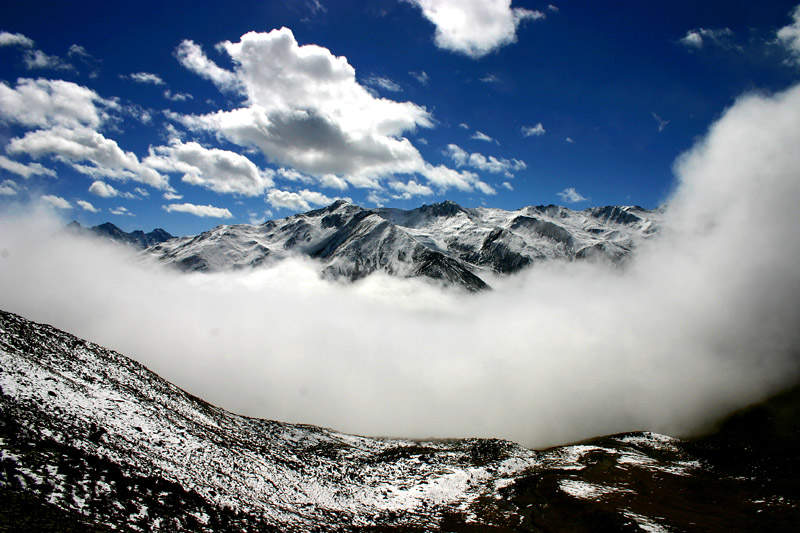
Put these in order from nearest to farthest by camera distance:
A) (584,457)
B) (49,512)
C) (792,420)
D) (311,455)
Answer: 1. (49,512)
2. (311,455)
3. (584,457)
4. (792,420)

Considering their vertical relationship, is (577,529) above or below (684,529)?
below

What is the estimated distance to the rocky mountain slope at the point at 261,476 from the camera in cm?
4103

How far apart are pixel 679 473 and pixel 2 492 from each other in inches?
4693

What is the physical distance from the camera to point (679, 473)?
88.7m

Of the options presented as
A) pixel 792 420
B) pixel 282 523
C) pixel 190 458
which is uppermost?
pixel 792 420

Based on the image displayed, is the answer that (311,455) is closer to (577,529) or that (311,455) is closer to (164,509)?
(164,509)

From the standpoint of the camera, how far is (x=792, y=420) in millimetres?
163875

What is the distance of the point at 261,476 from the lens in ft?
210

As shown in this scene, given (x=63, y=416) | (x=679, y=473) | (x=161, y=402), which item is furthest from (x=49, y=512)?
(x=679, y=473)

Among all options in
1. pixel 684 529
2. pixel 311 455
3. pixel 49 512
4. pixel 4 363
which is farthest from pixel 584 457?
pixel 4 363

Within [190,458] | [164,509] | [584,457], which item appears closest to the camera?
[164,509]

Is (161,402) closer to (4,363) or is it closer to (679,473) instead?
(4,363)

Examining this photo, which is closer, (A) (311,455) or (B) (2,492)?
(B) (2,492)

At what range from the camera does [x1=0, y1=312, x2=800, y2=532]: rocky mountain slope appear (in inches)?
1615
